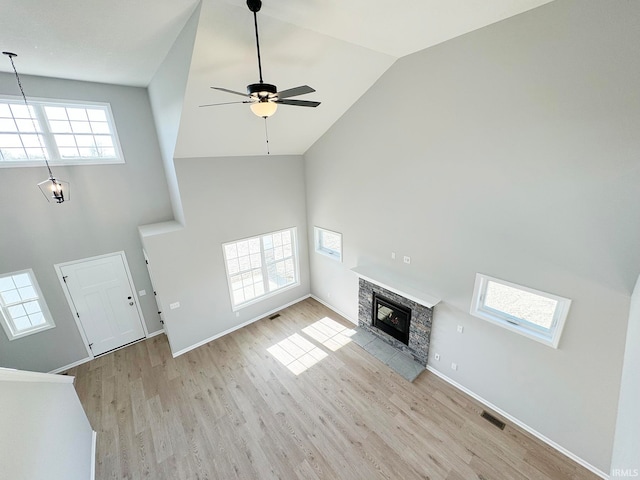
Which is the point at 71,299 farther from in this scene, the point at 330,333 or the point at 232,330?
the point at 330,333

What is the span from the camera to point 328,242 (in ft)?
21.1

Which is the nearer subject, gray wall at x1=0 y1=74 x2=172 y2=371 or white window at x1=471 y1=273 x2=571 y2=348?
white window at x1=471 y1=273 x2=571 y2=348

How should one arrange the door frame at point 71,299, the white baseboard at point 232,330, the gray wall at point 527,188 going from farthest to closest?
the white baseboard at point 232,330 → the door frame at point 71,299 → the gray wall at point 527,188

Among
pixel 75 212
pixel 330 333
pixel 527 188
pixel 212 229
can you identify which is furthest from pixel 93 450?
pixel 527 188

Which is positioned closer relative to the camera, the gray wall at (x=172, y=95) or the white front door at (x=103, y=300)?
the gray wall at (x=172, y=95)

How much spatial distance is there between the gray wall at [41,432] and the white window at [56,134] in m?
3.56

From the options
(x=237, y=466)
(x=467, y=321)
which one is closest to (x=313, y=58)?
(x=467, y=321)

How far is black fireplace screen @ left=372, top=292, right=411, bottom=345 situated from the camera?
15.8ft

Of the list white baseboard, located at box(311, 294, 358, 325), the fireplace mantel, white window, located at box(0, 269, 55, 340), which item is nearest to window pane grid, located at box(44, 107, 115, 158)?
white window, located at box(0, 269, 55, 340)

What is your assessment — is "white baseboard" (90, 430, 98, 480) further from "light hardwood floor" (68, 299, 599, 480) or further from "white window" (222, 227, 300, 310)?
"white window" (222, 227, 300, 310)

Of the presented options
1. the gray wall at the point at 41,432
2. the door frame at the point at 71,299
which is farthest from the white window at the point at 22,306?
the gray wall at the point at 41,432

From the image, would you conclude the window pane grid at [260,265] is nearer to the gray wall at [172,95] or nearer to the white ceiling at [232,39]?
the gray wall at [172,95]

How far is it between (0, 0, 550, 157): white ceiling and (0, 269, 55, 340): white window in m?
3.26

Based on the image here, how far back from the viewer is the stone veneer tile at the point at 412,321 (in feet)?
14.6
